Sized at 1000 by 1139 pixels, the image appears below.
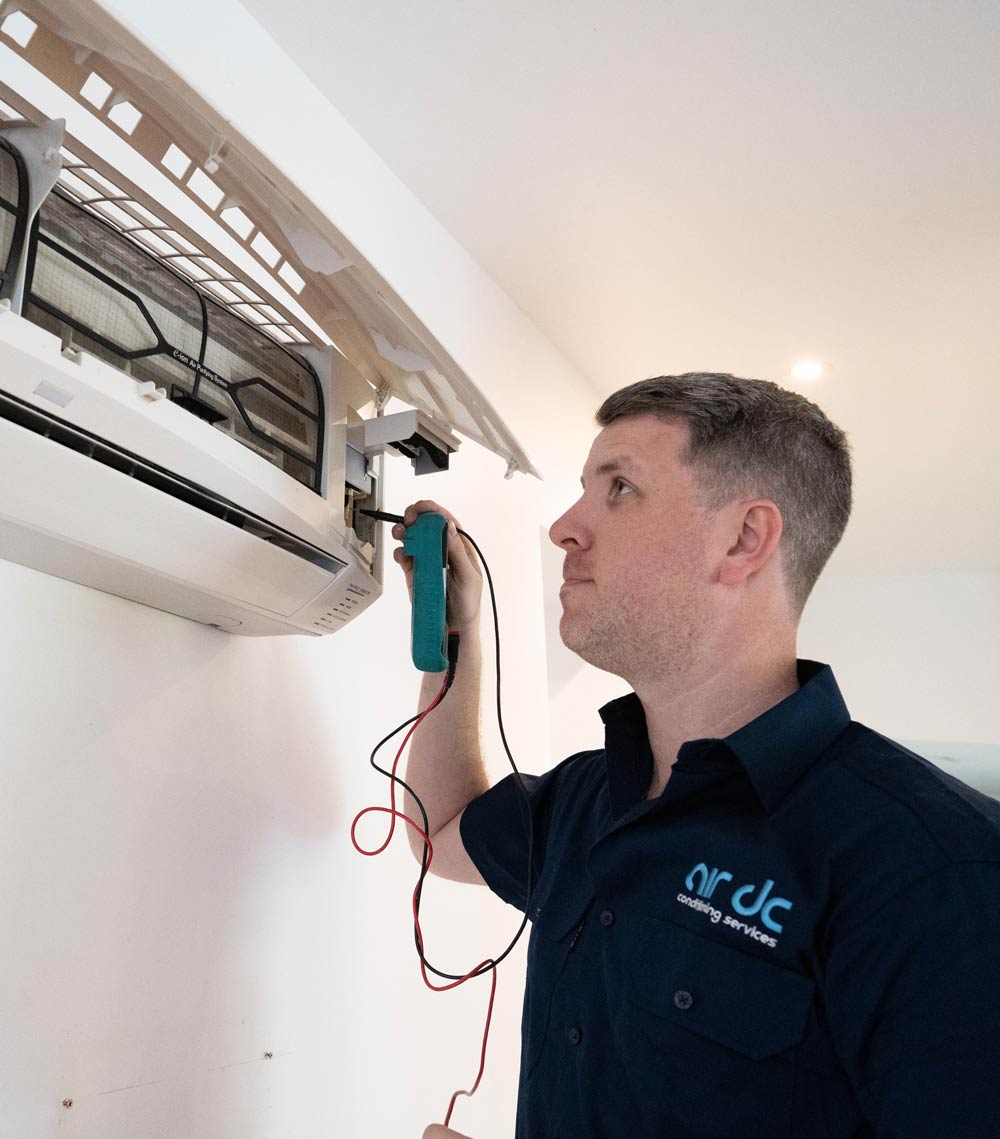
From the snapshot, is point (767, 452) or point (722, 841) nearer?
point (722, 841)

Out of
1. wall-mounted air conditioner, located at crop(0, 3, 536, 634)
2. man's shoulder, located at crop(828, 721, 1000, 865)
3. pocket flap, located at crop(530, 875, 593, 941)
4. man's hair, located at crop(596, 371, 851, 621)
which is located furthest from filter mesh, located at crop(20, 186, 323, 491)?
man's shoulder, located at crop(828, 721, 1000, 865)

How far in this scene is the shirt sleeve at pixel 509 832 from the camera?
119 centimetres

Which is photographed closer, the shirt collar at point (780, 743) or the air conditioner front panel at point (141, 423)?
the air conditioner front panel at point (141, 423)

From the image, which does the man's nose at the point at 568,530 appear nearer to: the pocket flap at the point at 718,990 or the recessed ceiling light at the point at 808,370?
the pocket flap at the point at 718,990

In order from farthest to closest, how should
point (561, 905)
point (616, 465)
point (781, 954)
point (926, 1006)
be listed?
point (616, 465)
point (561, 905)
point (781, 954)
point (926, 1006)

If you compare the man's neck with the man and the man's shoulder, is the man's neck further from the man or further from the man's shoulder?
the man's shoulder

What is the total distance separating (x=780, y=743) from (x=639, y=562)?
25 centimetres

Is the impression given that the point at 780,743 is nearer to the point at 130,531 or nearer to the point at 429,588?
the point at 429,588

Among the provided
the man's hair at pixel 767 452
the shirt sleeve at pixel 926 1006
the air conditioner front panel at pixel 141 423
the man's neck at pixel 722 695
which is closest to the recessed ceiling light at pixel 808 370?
the man's hair at pixel 767 452

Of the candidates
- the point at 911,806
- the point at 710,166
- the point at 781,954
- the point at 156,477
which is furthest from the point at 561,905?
the point at 710,166

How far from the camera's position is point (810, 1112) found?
0.78 metres

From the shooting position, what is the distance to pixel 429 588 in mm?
1118

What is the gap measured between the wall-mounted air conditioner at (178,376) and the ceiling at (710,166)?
0.63 metres

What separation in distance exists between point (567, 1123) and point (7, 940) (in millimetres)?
535
